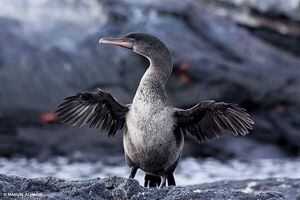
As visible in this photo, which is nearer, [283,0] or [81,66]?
[81,66]

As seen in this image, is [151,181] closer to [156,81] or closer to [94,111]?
[94,111]

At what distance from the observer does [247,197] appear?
550cm

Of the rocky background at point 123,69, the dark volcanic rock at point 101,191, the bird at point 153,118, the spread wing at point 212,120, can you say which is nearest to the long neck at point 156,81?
the bird at point 153,118

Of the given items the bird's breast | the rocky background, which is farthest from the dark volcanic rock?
the rocky background

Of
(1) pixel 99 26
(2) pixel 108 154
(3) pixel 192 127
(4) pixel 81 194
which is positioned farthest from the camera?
(1) pixel 99 26

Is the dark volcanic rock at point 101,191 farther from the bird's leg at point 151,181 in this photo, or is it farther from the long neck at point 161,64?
the long neck at point 161,64

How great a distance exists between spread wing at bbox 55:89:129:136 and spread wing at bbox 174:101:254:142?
55 centimetres

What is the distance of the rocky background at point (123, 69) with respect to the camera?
15.1m

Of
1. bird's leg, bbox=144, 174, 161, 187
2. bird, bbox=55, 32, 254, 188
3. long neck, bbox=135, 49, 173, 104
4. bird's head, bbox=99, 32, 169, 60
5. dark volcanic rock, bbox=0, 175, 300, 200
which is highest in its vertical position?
bird's head, bbox=99, 32, 169, 60

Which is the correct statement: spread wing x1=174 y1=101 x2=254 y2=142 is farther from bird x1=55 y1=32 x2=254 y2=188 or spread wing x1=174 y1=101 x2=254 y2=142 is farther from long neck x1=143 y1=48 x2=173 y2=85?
long neck x1=143 y1=48 x2=173 y2=85

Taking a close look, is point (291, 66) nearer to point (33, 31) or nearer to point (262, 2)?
point (262, 2)

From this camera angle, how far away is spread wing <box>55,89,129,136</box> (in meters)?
7.23

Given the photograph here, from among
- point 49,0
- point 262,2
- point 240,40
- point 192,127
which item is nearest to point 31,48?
point 49,0

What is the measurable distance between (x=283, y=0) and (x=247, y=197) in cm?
1572
